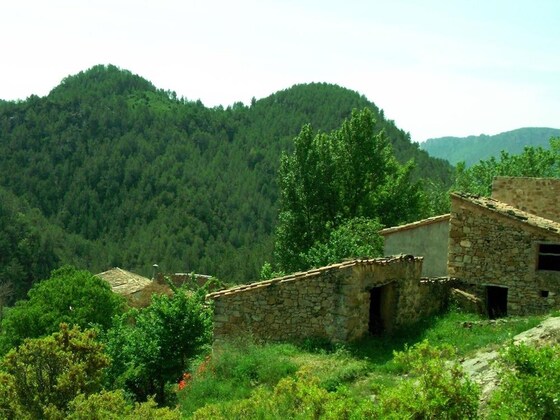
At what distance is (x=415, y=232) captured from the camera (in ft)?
61.2

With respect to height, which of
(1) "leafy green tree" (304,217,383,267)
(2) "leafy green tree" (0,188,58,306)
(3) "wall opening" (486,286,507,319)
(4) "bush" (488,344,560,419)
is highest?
(4) "bush" (488,344,560,419)

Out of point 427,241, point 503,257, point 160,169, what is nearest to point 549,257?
point 503,257

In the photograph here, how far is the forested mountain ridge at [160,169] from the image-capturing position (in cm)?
10981

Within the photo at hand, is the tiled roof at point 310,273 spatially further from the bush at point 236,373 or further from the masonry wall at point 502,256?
the masonry wall at point 502,256

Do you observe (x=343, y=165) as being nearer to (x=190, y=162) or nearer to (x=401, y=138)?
(x=401, y=138)

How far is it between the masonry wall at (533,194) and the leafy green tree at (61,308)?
16508 millimetres

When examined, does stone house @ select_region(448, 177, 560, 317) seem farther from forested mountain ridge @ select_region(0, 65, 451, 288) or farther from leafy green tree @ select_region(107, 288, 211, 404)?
forested mountain ridge @ select_region(0, 65, 451, 288)

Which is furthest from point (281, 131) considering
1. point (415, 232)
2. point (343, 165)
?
point (415, 232)

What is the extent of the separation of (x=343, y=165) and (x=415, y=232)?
11.9 meters

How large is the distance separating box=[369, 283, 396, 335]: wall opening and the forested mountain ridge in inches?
2816

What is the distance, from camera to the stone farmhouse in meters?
13.3

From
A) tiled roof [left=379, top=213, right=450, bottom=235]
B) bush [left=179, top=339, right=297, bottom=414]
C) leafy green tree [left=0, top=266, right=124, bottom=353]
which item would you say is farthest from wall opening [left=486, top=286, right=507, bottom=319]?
leafy green tree [left=0, top=266, right=124, bottom=353]

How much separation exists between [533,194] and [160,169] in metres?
123

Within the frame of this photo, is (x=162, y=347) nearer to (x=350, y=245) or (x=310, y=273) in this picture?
(x=310, y=273)
